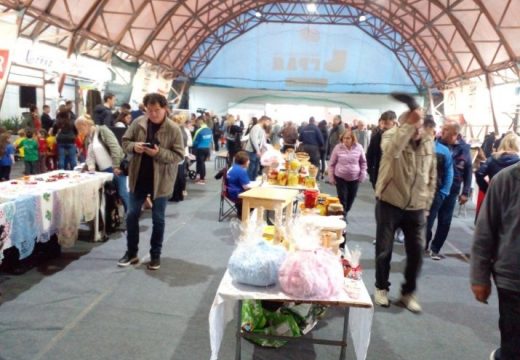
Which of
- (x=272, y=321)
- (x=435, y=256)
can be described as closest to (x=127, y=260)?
(x=272, y=321)

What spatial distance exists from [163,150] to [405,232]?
80.7 inches

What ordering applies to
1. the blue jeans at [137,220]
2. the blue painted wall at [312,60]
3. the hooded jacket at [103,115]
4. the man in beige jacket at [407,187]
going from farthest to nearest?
1. the blue painted wall at [312,60]
2. the hooded jacket at [103,115]
3. the blue jeans at [137,220]
4. the man in beige jacket at [407,187]

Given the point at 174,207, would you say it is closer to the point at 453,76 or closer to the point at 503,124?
the point at 503,124

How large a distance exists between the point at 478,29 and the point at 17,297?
14745mm

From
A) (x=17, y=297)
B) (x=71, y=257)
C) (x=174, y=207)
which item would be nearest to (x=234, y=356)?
(x=17, y=297)

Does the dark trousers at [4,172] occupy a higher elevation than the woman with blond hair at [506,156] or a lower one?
lower

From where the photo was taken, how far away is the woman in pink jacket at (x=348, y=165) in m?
5.12

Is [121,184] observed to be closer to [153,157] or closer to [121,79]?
[153,157]

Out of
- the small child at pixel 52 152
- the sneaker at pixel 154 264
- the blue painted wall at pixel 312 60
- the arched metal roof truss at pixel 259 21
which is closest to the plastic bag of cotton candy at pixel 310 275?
the sneaker at pixel 154 264

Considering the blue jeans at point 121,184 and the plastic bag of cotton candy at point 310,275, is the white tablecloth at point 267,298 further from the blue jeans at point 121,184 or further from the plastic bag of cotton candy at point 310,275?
the blue jeans at point 121,184

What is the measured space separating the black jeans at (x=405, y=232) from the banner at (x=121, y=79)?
1086cm

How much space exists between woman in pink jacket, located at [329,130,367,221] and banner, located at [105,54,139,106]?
29.8ft

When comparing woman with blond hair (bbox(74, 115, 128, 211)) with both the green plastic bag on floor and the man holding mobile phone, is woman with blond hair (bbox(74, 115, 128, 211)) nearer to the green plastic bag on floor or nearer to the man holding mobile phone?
the man holding mobile phone

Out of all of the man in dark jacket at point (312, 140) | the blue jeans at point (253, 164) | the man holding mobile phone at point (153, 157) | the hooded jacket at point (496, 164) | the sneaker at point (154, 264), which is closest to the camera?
the man holding mobile phone at point (153, 157)
